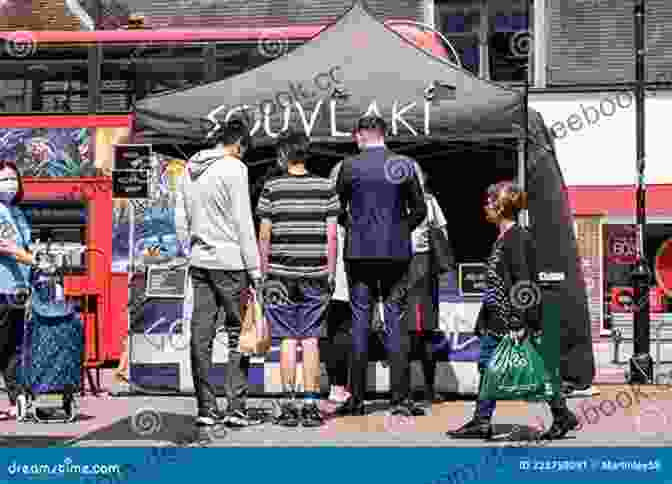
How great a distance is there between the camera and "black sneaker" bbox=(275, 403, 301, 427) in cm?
817

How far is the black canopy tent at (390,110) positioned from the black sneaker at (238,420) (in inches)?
113

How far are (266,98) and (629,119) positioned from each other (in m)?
11.3

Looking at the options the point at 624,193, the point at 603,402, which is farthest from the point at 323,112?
the point at 624,193

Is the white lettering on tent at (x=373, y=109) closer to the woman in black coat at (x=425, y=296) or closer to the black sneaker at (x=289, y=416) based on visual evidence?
the woman in black coat at (x=425, y=296)

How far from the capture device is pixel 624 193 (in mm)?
20188

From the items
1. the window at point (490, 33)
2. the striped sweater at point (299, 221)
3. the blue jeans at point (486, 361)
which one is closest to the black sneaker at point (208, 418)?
the striped sweater at point (299, 221)

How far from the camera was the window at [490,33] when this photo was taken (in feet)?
69.6

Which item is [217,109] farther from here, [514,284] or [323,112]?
[514,284]

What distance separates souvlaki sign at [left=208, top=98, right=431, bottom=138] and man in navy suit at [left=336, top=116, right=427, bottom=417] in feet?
5.55

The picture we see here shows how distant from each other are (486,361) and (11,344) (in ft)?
11.4

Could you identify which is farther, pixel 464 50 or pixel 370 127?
pixel 464 50

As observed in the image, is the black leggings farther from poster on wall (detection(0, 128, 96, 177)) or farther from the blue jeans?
poster on wall (detection(0, 128, 96, 177))

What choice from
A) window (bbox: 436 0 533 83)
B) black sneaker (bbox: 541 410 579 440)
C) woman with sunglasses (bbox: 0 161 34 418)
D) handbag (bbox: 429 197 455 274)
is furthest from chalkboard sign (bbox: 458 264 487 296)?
window (bbox: 436 0 533 83)

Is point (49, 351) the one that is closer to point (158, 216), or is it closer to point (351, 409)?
point (351, 409)
